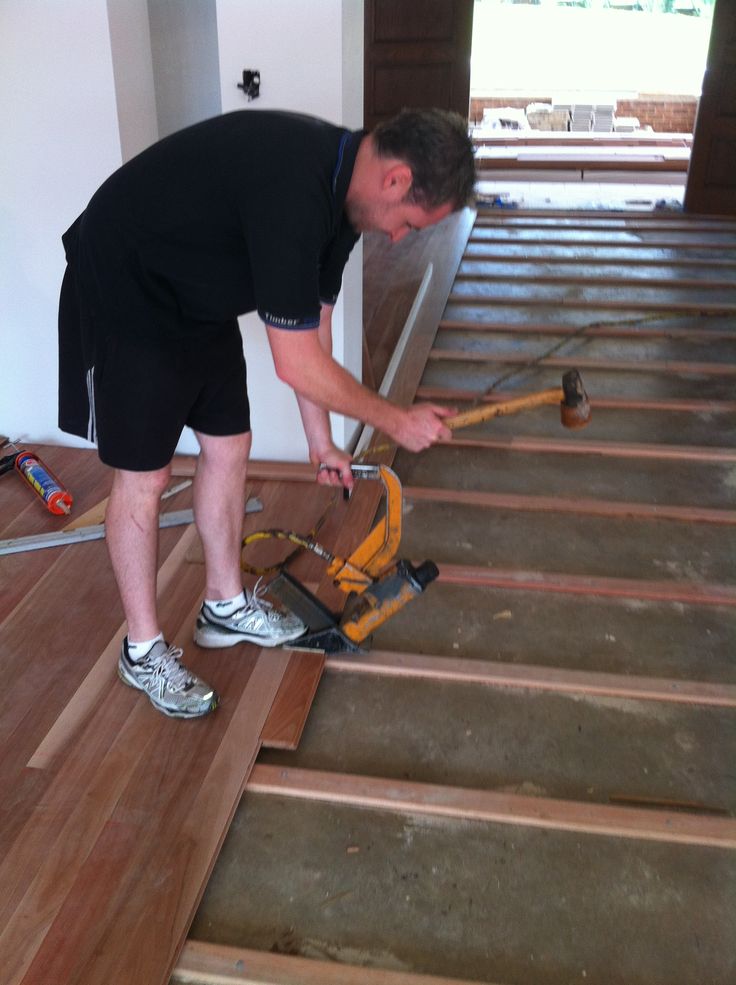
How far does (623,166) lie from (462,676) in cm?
739

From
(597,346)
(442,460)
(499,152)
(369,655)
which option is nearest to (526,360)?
(597,346)

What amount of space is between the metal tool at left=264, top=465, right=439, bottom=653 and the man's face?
51 cm

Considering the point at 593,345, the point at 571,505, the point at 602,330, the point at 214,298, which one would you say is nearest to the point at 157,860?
the point at 214,298

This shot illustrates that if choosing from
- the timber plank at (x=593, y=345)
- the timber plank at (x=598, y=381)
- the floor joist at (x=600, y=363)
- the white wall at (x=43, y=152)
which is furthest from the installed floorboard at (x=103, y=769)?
the timber plank at (x=593, y=345)

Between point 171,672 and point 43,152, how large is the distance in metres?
1.80

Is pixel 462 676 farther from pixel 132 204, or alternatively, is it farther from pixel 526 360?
pixel 526 360

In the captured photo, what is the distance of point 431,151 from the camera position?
55.0 inches

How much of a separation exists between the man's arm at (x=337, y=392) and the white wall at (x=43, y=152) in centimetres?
151

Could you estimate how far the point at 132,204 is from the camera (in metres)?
1.53

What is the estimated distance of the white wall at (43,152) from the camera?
252 cm

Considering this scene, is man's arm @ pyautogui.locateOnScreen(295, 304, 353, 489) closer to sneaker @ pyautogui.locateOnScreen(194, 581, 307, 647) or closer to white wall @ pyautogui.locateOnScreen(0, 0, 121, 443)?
sneaker @ pyautogui.locateOnScreen(194, 581, 307, 647)

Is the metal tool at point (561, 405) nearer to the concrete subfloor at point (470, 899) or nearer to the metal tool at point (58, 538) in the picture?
the concrete subfloor at point (470, 899)

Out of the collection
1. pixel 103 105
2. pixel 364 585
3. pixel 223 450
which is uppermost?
pixel 103 105

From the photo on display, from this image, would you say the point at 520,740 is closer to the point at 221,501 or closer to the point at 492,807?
the point at 492,807
